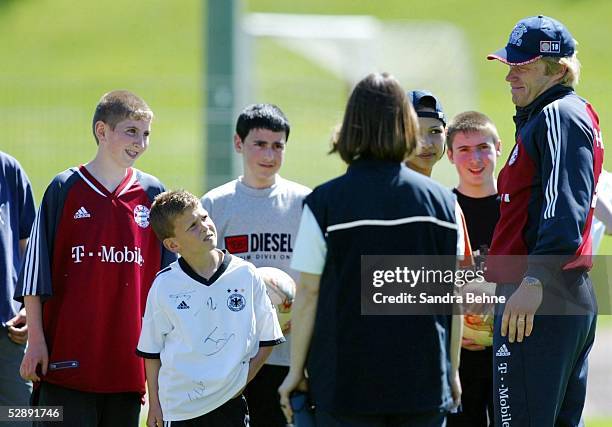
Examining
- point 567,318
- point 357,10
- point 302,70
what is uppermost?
point 357,10

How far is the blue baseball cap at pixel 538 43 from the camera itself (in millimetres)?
4590

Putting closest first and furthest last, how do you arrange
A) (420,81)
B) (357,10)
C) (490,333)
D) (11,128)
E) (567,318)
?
(567,318)
(490,333)
(11,128)
(420,81)
(357,10)

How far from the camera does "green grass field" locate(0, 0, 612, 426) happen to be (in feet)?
52.4

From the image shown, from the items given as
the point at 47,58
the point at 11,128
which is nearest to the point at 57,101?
the point at 11,128

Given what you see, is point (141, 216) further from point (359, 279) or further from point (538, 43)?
point (538, 43)

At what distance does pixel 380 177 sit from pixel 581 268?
110 cm

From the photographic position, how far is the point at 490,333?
5246mm

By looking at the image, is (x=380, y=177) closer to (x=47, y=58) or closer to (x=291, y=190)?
(x=291, y=190)

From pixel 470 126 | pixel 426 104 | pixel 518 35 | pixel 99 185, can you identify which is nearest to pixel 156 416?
A: pixel 99 185

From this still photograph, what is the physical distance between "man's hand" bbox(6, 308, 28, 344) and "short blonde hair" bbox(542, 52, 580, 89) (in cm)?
301

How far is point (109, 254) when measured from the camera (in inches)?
198

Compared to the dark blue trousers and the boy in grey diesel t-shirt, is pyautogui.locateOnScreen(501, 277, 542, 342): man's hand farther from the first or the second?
the boy in grey diesel t-shirt

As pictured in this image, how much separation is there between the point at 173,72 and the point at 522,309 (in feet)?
83.9

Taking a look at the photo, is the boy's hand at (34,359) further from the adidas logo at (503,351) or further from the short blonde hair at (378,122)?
the adidas logo at (503,351)
